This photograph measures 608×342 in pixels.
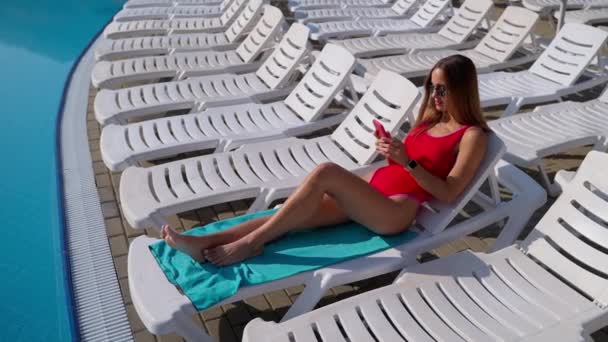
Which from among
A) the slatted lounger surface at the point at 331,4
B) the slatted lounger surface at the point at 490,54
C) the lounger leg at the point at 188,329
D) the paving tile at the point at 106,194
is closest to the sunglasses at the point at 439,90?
the lounger leg at the point at 188,329

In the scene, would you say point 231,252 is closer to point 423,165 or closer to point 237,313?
point 237,313

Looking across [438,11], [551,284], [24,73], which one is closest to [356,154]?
[551,284]

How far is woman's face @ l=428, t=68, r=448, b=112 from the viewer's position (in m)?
2.72

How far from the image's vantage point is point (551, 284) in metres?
2.50

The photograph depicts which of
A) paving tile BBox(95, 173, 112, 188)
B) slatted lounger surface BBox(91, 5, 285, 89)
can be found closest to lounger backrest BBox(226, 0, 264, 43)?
slatted lounger surface BBox(91, 5, 285, 89)

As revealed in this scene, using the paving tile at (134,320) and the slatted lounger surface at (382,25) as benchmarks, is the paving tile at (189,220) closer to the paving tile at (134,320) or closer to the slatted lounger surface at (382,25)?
the paving tile at (134,320)

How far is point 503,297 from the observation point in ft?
7.98

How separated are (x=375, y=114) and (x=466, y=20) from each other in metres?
3.28

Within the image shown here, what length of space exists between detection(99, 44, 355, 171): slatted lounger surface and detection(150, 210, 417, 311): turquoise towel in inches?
41.9

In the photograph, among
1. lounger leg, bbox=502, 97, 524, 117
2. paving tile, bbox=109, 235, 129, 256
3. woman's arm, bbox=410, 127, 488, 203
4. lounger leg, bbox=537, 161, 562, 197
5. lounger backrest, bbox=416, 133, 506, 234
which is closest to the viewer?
woman's arm, bbox=410, 127, 488, 203

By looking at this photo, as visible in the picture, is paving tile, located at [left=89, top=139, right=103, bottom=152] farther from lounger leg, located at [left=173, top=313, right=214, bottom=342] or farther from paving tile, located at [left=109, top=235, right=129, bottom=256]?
lounger leg, located at [left=173, top=313, right=214, bottom=342]

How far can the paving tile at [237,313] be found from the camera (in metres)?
2.86

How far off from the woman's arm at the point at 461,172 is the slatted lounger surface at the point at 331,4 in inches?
213

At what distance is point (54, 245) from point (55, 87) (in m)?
3.46
